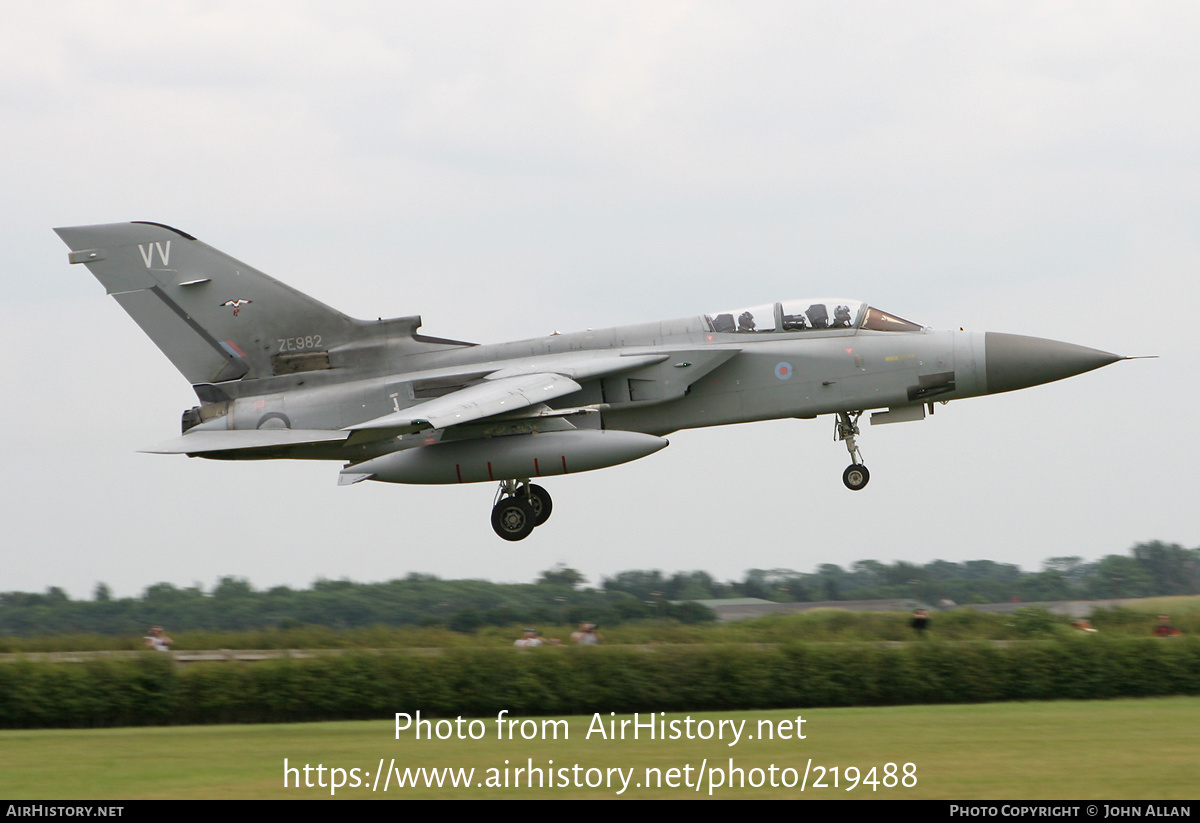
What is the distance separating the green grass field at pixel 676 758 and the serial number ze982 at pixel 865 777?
0.10 ft

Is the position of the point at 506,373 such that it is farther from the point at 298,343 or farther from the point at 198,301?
the point at 198,301

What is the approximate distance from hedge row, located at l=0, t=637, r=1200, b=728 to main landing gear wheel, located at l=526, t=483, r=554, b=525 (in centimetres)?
268

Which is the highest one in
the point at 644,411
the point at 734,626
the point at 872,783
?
the point at 644,411

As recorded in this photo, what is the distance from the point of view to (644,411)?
64.8 feet

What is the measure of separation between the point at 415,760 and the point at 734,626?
10.4m

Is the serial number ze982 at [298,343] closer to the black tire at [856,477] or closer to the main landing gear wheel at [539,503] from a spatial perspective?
the main landing gear wheel at [539,503]

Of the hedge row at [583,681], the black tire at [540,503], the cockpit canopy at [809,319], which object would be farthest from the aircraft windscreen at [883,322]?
the black tire at [540,503]

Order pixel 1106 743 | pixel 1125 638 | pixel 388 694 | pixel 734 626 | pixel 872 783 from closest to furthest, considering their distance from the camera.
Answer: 1. pixel 872 783
2. pixel 1106 743
3. pixel 388 694
4. pixel 1125 638
5. pixel 734 626

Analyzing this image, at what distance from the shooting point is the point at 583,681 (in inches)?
690

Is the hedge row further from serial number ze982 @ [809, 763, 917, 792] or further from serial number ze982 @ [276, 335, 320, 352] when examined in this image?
serial number ze982 @ [809, 763, 917, 792]

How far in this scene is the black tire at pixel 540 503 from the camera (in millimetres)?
19969

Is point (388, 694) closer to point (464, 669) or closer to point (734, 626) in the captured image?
point (464, 669)

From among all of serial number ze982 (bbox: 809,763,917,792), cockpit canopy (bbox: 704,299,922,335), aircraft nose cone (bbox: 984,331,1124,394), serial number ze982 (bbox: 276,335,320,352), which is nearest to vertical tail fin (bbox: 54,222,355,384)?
serial number ze982 (bbox: 276,335,320,352)
